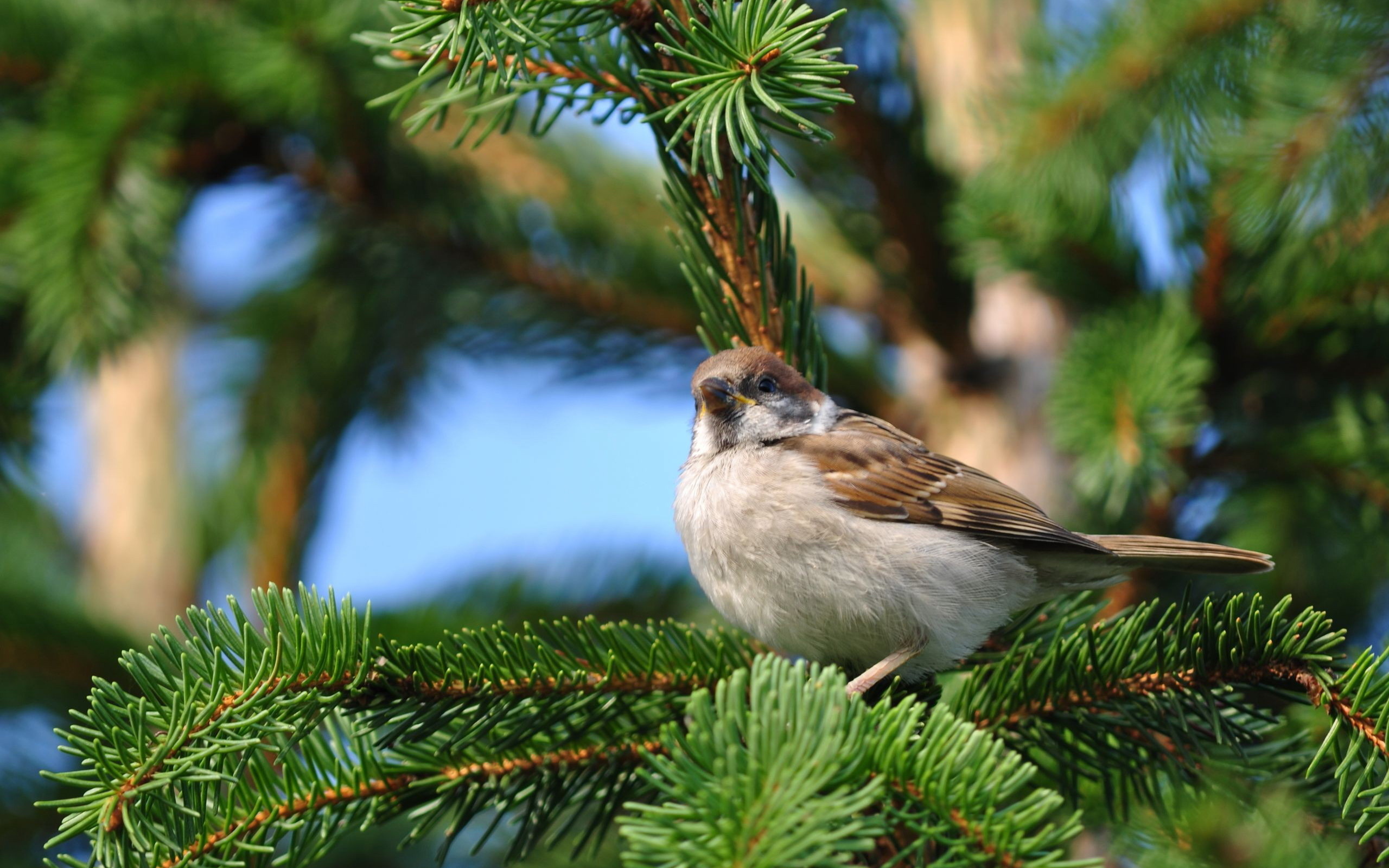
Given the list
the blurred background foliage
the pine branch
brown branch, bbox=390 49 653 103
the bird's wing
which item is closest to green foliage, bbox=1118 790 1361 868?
the blurred background foliage

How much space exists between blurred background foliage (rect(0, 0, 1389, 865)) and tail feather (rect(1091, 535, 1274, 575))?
5.2 inches

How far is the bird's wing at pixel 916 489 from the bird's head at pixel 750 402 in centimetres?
6

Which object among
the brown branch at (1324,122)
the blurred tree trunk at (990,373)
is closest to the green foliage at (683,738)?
the brown branch at (1324,122)

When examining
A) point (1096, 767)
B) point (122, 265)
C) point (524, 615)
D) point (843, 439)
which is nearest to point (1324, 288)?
point (843, 439)

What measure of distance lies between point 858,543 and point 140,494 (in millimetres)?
3312

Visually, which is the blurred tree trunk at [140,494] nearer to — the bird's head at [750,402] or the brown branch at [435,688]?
the bird's head at [750,402]

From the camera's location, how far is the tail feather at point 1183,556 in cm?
252

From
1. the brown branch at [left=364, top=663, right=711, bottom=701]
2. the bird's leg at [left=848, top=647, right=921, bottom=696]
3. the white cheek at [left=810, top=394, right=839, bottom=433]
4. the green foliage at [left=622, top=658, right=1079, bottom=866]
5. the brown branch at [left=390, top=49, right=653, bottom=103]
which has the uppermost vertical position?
the brown branch at [left=390, top=49, right=653, bottom=103]

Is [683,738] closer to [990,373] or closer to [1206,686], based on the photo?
[1206,686]

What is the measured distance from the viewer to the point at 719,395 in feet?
9.01

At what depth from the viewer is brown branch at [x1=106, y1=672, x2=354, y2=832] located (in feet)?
4.93

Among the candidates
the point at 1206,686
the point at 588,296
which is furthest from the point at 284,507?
the point at 1206,686

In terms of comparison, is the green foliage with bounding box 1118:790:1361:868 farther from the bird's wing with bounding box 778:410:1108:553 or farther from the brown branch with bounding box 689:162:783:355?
the brown branch with bounding box 689:162:783:355

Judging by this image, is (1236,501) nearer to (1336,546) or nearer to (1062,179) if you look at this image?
(1336,546)
